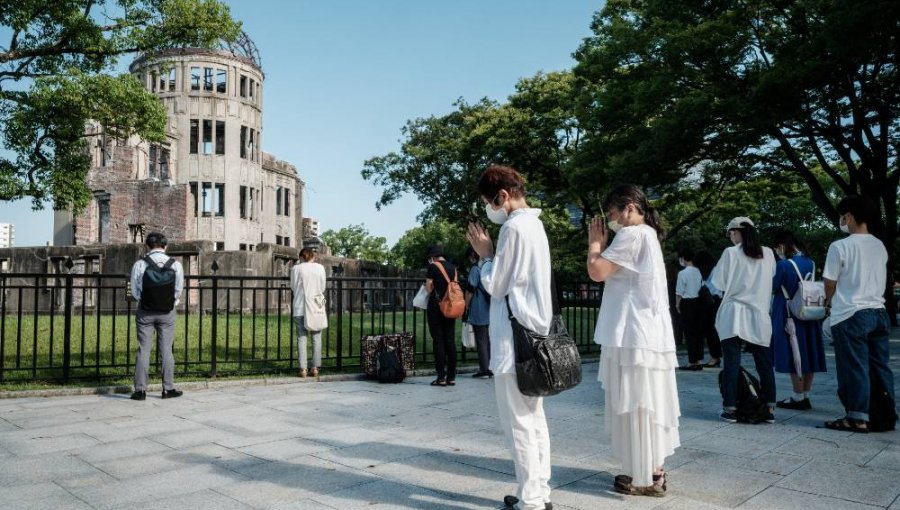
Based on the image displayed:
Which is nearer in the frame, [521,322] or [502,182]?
[521,322]

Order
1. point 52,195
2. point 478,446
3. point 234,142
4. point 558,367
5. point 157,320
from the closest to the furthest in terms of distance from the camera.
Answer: point 558,367, point 478,446, point 157,320, point 52,195, point 234,142

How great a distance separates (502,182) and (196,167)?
42050mm

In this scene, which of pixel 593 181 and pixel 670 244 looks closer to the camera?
pixel 593 181

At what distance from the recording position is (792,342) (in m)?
6.93

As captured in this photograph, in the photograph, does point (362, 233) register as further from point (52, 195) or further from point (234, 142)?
point (52, 195)

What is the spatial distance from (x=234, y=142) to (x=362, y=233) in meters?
38.1

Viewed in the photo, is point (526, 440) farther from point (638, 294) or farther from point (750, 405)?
point (750, 405)

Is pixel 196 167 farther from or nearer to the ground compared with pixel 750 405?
farther from the ground

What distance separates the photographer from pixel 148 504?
3.92 meters

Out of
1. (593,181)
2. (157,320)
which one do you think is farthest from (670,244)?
(157,320)

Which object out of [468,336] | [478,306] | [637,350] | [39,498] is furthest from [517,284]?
[478,306]

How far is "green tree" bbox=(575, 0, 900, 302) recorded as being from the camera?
14102 millimetres

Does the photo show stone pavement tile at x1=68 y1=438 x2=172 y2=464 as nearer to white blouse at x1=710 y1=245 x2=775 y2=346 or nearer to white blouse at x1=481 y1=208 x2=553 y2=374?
white blouse at x1=481 y1=208 x2=553 y2=374

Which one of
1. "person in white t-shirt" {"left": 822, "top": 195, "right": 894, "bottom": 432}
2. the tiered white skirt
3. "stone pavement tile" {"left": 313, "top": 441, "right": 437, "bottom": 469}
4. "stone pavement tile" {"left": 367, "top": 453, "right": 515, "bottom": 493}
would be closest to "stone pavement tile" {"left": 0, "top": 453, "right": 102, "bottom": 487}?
"stone pavement tile" {"left": 313, "top": 441, "right": 437, "bottom": 469}
